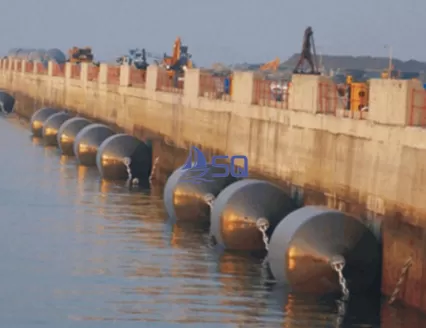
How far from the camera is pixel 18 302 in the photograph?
23.4 metres

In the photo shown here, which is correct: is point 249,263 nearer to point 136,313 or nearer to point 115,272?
point 115,272

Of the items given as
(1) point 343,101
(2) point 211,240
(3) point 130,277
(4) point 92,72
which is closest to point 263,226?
(3) point 130,277

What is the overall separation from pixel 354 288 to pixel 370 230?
51.1 inches

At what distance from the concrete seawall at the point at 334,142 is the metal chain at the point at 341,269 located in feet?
2.58

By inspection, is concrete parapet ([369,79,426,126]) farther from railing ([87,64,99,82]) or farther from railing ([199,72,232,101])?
railing ([87,64,99,82])

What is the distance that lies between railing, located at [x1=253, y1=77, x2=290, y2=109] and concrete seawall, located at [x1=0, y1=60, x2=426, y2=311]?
0.09 m

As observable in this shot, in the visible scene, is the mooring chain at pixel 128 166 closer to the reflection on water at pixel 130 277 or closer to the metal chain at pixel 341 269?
the reflection on water at pixel 130 277

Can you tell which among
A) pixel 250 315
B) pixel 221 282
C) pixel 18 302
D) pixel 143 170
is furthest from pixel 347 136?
pixel 143 170

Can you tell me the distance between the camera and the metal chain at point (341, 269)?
929 inches

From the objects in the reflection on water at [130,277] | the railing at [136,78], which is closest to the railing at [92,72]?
the railing at [136,78]

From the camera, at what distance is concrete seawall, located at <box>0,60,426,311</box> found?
2356 cm

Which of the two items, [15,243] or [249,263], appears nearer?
[249,263]

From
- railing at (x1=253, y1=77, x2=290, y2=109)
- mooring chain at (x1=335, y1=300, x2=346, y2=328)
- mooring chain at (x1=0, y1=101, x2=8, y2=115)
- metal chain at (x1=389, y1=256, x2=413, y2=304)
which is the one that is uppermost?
railing at (x1=253, y1=77, x2=290, y2=109)

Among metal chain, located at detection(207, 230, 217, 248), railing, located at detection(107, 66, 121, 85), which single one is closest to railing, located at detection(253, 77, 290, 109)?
metal chain, located at detection(207, 230, 217, 248)
